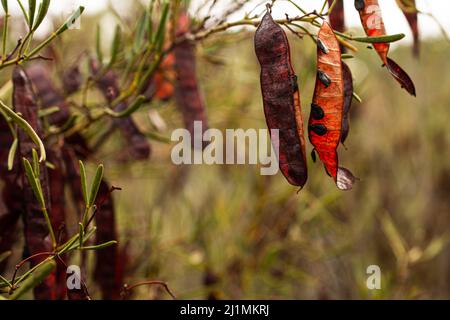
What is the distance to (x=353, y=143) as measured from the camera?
2428mm

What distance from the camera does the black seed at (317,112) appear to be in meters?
0.55

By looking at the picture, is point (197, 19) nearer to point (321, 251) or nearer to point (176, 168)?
point (321, 251)

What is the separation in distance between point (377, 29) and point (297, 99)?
0.42 ft

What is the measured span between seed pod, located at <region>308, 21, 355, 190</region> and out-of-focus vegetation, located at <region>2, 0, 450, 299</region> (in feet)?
1.44

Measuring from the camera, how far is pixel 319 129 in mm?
549

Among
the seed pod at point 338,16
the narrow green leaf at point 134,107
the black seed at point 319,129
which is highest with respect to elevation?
the seed pod at point 338,16

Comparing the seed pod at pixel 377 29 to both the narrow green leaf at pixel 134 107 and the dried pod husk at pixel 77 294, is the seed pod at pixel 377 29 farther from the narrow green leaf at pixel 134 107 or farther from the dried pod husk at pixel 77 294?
the dried pod husk at pixel 77 294

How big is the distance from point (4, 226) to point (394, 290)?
3.28 ft

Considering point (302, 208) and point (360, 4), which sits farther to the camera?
point (302, 208)

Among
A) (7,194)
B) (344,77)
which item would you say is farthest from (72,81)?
(344,77)

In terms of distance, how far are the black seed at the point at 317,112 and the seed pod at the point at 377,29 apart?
9cm

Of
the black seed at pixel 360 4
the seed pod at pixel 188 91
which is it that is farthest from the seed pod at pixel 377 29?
the seed pod at pixel 188 91

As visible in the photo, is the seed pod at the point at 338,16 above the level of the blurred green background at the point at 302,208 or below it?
above

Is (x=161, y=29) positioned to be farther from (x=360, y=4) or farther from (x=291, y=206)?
(x=291, y=206)
